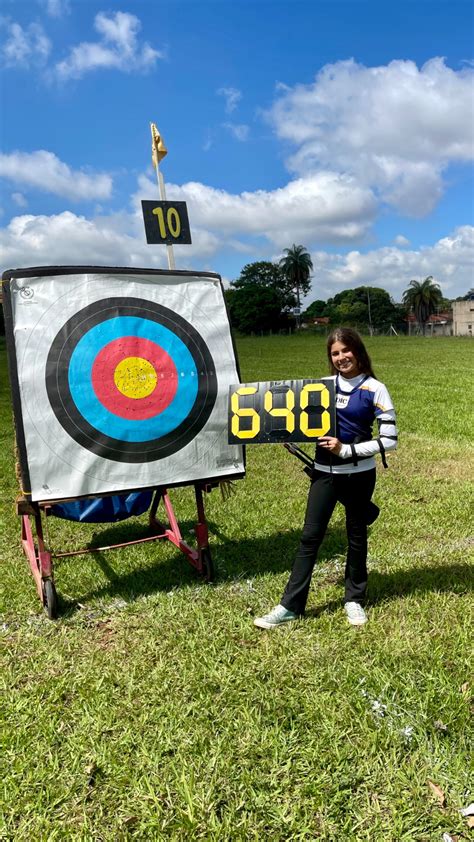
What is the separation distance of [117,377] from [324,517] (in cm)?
151

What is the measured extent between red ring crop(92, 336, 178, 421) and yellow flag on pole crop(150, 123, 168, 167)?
2306mm

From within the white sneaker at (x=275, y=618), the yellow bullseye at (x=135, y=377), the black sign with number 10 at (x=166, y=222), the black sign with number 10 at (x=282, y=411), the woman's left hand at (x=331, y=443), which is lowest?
the white sneaker at (x=275, y=618)

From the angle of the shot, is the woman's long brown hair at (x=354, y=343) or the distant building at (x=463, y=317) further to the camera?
the distant building at (x=463, y=317)

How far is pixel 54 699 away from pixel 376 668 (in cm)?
155

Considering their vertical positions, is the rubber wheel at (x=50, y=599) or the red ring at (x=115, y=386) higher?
the red ring at (x=115, y=386)

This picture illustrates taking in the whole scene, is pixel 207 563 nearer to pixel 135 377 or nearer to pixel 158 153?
pixel 135 377

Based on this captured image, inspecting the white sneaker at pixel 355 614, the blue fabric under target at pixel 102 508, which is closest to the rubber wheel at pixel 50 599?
the blue fabric under target at pixel 102 508

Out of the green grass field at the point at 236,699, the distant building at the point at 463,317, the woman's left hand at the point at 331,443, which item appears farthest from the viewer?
the distant building at the point at 463,317

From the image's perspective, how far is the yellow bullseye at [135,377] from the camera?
139 inches

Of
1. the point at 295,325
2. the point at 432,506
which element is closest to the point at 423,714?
the point at 432,506

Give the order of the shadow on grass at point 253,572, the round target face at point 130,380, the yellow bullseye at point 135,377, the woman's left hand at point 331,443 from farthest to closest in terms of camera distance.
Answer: the shadow on grass at point 253,572 < the yellow bullseye at point 135,377 < the round target face at point 130,380 < the woman's left hand at point 331,443

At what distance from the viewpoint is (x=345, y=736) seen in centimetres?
237

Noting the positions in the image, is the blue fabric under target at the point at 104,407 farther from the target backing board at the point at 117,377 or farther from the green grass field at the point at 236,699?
the green grass field at the point at 236,699

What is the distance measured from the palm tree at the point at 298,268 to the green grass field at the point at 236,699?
287 ft
